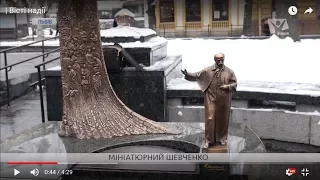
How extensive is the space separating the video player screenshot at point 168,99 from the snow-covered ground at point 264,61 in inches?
0.9

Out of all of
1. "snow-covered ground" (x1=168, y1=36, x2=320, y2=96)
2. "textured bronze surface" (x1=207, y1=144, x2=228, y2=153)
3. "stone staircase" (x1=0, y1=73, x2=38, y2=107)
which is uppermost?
"snow-covered ground" (x1=168, y1=36, x2=320, y2=96)

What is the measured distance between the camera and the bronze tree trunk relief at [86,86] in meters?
3.93

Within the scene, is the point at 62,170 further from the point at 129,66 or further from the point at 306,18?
the point at 306,18

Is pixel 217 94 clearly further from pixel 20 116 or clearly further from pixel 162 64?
pixel 20 116

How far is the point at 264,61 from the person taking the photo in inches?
267

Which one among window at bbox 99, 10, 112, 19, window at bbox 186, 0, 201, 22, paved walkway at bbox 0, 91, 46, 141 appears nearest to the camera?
window at bbox 186, 0, 201, 22

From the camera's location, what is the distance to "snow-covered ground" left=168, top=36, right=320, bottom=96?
502 cm

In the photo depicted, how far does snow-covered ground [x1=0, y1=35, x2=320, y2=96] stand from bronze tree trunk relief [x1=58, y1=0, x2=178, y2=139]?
3.50 ft

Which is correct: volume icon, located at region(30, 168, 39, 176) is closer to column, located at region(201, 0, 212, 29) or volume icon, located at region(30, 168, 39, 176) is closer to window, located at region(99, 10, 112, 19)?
window, located at region(99, 10, 112, 19)

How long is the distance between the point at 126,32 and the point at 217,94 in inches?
99.7
